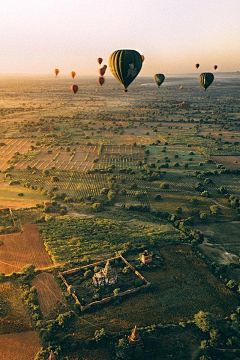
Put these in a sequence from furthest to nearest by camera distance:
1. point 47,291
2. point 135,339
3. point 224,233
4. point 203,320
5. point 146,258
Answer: point 224,233
point 146,258
point 47,291
point 203,320
point 135,339

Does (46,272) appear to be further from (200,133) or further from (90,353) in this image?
(200,133)

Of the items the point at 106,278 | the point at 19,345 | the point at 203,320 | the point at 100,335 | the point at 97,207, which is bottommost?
the point at 19,345

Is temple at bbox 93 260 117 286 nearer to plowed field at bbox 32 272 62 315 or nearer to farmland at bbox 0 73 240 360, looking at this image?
farmland at bbox 0 73 240 360

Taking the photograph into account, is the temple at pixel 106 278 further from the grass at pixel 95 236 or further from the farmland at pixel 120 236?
the grass at pixel 95 236

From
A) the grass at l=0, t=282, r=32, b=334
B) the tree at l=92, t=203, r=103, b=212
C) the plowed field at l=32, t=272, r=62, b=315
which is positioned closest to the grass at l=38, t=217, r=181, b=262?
the tree at l=92, t=203, r=103, b=212

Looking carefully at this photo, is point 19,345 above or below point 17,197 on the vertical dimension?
below

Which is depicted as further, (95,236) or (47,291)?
(95,236)

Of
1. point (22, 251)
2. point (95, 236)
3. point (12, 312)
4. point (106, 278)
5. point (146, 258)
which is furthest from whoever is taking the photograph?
point (95, 236)

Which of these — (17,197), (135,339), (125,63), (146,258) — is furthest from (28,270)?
(125,63)

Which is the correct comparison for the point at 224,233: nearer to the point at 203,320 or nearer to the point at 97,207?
the point at 203,320
